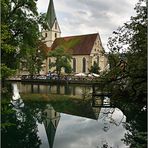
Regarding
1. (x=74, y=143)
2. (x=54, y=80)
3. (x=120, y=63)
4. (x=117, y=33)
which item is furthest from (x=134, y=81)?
(x=54, y=80)

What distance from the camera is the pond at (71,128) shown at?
12.0 meters

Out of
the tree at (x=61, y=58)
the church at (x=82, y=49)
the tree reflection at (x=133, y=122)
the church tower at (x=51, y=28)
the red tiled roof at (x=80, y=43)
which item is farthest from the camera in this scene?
the church tower at (x=51, y=28)

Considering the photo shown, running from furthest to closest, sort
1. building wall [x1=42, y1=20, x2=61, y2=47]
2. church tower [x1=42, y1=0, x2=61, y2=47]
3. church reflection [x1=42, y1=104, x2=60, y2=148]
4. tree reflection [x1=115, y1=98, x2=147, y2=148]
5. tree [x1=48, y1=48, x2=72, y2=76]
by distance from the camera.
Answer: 1. building wall [x1=42, y1=20, x2=61, y2=47]
2. church tower [x1=42, y1=0, x2=61, y2=47]
3. tree [x1=48, y1=48, x2=72, y2=76]
4. church reflection [x1=42, y1=104, x2=60, y2=148]
5. tree reflection [x1=115, y1=98, x2=147, y2=148]

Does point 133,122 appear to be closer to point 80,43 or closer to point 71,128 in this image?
point 71,128

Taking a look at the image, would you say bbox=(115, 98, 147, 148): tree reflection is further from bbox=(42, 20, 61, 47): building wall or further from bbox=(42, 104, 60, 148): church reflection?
Result: bbox=(42, 20, 61, 47): building wall

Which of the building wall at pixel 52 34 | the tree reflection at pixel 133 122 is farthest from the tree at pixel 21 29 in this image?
the building wall at pixel 52 34

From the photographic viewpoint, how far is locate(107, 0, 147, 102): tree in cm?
1291

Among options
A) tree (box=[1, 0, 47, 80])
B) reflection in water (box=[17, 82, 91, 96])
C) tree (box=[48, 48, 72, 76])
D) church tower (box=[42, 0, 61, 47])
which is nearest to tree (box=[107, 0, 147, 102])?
tree (box=[1, 0, 47, 80])

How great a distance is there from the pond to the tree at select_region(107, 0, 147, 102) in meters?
1.81

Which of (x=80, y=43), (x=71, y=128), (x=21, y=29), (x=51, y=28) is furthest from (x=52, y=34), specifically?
(x=71, y=128)

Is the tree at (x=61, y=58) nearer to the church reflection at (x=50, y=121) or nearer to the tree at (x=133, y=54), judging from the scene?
the church reflection at (x=50, y=121)

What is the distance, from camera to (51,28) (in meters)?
88.6

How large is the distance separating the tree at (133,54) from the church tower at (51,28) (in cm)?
7161

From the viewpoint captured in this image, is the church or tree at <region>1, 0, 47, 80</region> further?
the church
